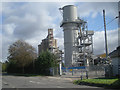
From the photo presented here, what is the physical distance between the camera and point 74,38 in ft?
223

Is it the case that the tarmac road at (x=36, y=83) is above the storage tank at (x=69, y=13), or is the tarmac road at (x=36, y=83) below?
below

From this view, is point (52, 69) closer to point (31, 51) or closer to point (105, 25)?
point (31, 51)

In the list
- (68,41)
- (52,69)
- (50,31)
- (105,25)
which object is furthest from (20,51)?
(50,31)

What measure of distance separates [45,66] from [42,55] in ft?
10.1

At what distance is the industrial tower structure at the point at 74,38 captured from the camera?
66594 mm

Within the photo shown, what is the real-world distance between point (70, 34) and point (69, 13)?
8377 mm

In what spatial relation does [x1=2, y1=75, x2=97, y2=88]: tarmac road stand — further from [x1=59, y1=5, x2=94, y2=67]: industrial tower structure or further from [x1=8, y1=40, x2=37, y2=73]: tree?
[x1=59, y1=5, x2=94, y2=67]: industrial tower structure

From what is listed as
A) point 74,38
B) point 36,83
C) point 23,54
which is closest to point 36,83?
point 36,83

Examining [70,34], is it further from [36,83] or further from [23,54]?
[36,83]

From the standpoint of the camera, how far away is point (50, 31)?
106375 millimetres

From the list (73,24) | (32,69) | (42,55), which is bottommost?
(32,69)

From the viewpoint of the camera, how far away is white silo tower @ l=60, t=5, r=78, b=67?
67.8 m

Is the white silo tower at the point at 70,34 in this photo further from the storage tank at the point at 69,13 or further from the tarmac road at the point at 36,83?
the tarmac road at the point at 36,83

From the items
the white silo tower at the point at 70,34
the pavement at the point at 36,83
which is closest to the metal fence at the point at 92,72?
the pavement at the point at 36,83
